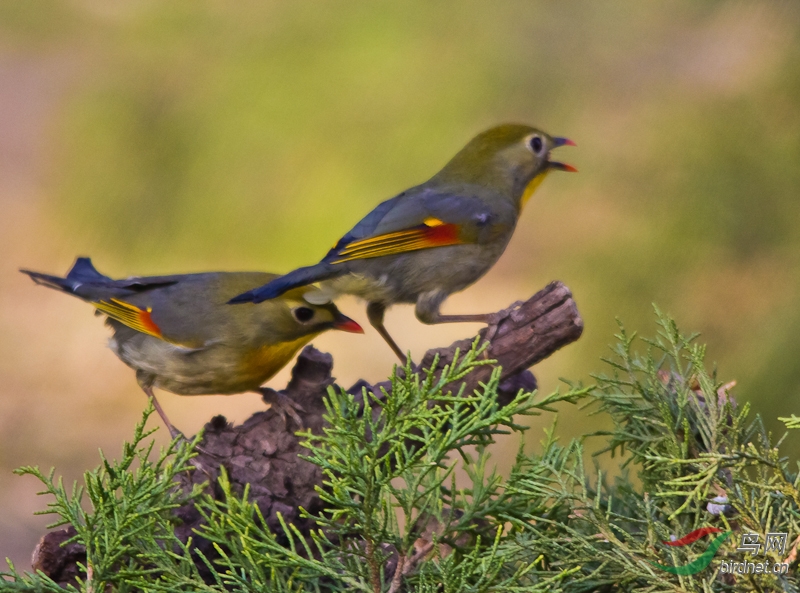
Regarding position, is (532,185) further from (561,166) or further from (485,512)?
(485,512)

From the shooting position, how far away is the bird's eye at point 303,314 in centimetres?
210

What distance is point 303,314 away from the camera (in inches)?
82.9

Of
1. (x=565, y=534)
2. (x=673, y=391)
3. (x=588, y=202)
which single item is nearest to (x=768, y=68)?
(x=588, y=202)

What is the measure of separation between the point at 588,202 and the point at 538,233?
1157 mm

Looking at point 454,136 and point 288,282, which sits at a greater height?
point 454,136

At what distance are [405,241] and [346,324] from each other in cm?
29

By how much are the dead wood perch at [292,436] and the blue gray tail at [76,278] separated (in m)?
0.89

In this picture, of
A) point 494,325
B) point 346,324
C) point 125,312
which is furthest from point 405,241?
point 125,312

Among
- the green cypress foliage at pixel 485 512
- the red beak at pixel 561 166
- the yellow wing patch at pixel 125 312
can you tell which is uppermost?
the yellow wing patch at pixel 125 312

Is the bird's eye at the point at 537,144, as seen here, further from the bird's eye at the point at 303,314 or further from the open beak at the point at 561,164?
the bird's eye at the point at 303,314

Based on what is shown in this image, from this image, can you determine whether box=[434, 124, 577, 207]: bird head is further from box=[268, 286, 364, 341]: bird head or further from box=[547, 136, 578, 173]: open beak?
box=[268, 286, 364, 341]: bird head

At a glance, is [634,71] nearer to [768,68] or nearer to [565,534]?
[768,68]

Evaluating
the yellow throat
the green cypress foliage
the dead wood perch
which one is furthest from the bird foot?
the yellow throat

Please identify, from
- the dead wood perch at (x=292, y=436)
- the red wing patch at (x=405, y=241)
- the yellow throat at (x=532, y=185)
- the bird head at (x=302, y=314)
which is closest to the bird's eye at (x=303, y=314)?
the bird head at (x=302, y=314)
